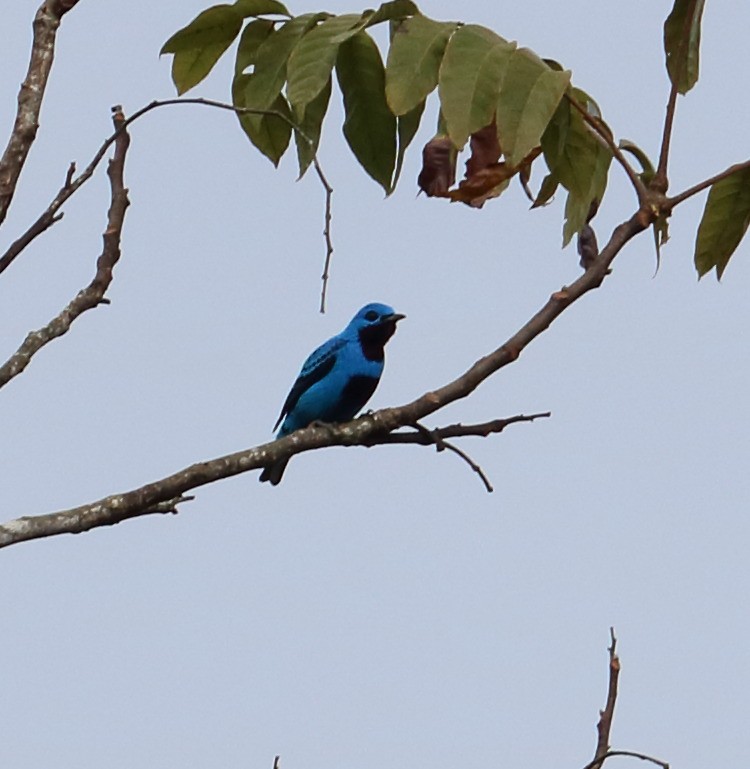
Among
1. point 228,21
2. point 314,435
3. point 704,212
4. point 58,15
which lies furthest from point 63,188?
point 704,212

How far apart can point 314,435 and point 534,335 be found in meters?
0.62

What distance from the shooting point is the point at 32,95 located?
379 centimetres

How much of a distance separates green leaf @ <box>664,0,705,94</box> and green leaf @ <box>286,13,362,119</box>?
2.97ft

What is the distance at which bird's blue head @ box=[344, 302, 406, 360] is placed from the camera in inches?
361

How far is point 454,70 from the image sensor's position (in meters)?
4.04

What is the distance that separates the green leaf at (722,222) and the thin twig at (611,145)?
0.51m

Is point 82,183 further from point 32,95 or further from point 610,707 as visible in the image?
point 610,707

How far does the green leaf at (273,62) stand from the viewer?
4.38m

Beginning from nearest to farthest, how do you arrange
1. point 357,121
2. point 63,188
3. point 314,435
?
point 63,188 → point 314,435 → point 357,121

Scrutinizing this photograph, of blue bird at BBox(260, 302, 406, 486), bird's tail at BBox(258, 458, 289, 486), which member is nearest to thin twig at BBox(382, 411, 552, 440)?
blue bird at BBox(260, 302, 406, 486)

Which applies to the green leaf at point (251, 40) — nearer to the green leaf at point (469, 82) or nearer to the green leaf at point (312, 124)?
the green leaf at point (312, 124)

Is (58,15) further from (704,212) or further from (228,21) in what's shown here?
(704,212)

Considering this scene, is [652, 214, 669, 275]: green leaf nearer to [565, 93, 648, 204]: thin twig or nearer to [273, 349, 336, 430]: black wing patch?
[565, 93, 648, 204]: thin twig

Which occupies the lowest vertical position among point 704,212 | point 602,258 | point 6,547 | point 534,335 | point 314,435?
point 6,547
